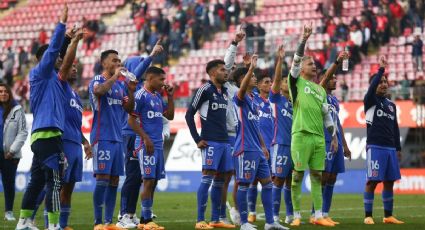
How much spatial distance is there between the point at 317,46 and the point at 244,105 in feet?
68.9

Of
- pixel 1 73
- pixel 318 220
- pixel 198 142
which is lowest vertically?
pixel 318 220

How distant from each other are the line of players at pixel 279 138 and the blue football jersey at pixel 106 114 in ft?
4.09

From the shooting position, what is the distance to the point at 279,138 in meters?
15.4

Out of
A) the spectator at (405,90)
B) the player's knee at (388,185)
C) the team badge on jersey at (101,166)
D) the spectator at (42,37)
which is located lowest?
the player's knee at (388,185)

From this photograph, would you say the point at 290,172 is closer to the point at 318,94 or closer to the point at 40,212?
the point at 318,94

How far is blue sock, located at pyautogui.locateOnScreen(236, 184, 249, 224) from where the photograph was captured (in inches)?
509

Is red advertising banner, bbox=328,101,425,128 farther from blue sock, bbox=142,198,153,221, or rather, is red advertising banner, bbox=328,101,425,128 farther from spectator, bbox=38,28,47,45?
spectator, bbox=38,28,47,45

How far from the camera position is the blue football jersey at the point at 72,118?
40.5 ft

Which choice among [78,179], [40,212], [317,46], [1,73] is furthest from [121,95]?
[1,73]

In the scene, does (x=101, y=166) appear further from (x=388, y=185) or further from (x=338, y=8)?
(x=338, y=8)

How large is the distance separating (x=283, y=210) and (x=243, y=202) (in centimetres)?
633

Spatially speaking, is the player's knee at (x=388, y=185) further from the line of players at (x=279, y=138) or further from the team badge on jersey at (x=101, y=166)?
the team badge on jersey at (x=101, y=166)

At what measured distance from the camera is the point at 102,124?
1295 centimetres

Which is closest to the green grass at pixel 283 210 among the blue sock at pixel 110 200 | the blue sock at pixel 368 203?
the blue sock at pixel 368 203
